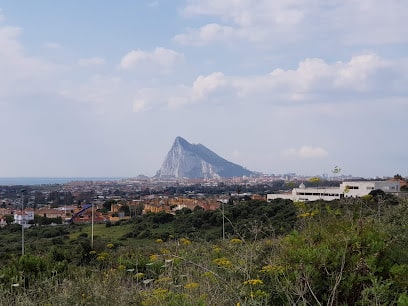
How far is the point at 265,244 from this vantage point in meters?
5.43

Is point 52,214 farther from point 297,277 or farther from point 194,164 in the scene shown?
point 194,164

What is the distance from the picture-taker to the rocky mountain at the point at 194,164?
161 m

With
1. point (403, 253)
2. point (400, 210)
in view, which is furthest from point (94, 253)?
point (403, 253)

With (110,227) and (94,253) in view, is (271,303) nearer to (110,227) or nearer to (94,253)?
(94,253)

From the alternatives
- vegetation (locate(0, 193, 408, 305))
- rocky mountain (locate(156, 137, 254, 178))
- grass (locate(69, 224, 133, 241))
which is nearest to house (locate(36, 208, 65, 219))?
grass (locate(69, 224, 133, 241))

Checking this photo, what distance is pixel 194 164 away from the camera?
175 m

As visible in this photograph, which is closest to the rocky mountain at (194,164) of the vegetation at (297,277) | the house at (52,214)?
the house at (52,214)

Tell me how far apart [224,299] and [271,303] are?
0.39 metres

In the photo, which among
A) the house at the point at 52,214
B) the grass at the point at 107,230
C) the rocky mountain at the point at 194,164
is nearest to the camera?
the grass at the point at 107,230

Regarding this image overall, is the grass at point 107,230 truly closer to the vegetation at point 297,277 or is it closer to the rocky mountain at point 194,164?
the vegetation at point 297,277

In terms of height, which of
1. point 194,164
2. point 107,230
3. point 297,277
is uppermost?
point 194,164

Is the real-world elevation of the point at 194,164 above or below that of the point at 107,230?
above

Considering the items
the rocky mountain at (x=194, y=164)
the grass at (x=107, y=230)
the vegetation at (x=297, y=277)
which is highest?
the rocky mountain at (x=194, y=164)

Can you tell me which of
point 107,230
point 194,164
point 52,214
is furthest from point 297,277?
point 194,164
